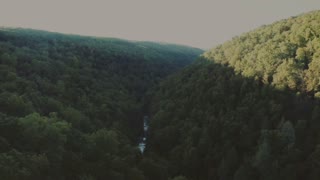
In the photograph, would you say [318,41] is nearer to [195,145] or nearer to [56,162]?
[195,145]

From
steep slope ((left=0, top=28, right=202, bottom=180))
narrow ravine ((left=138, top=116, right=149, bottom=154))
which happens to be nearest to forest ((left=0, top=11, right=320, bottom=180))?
steep slope ((left=0, top=28, right=202, bottom=180))

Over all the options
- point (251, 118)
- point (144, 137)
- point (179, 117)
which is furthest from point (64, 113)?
point (144, 137)

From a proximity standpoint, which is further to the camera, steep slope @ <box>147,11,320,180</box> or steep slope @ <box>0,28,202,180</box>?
steep slope @ <box>147,11,320,180</box>

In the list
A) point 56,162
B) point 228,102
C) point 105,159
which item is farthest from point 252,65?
point 56,162

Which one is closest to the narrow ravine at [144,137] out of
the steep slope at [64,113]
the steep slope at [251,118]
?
the steep slope at [64,113]

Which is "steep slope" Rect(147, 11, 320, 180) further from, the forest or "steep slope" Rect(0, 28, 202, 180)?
"steep slope" Rect(0, 28, 202, 180)

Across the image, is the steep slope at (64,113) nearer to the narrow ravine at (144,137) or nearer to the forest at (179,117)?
the forest at (179,117)
